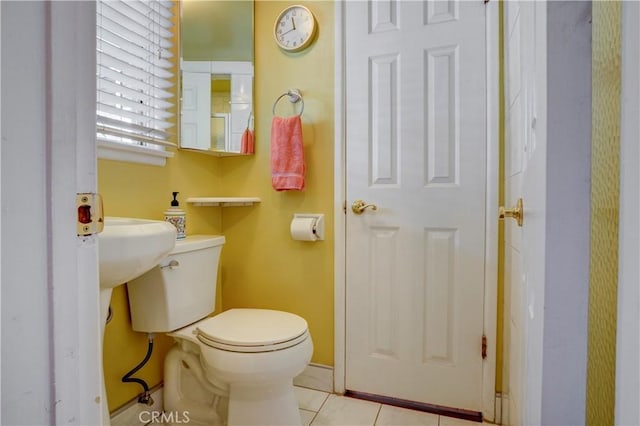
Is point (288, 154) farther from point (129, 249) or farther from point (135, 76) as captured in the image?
point (129, 249)

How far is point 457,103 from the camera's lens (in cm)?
155

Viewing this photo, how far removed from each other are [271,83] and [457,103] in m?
0.95

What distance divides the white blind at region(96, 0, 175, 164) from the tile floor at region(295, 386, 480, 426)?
1.33 metres

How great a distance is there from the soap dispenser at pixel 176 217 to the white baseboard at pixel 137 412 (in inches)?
27.6

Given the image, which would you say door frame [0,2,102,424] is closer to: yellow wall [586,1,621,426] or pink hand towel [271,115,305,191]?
yellow wall [586,1,621,426]

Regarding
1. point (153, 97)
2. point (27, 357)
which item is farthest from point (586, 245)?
point (153, 97)

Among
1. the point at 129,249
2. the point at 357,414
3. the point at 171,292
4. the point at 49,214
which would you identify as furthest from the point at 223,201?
the point at 49,214

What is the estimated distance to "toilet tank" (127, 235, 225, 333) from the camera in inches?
54.2

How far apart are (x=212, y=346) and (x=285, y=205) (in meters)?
0.81

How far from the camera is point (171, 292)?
1.40 metres

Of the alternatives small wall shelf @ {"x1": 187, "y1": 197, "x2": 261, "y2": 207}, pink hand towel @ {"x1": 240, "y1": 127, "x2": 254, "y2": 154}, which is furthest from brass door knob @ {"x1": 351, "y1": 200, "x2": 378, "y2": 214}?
→ pink hand towel @ {"x1": 240, "y1": 127, "x2": 254, "y2": 154}

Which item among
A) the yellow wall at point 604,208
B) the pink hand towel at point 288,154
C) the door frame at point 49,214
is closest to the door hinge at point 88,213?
the door frame at point 49,214

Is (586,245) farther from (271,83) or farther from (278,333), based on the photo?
(271,83)

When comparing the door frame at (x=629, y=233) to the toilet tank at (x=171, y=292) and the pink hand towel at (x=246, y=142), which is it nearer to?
the toilet tank at (x=171, y=292)
